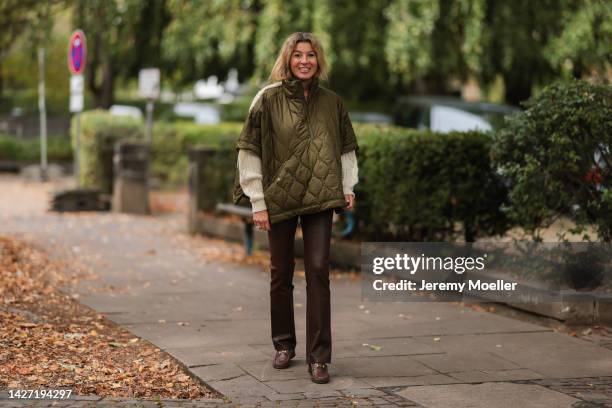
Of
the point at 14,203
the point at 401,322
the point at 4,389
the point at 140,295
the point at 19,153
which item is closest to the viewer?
the point at 4,389

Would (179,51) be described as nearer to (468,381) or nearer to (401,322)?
(401,322)

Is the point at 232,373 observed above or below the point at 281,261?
below

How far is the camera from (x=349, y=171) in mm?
6496

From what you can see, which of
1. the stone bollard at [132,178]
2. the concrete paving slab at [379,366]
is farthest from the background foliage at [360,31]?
the concrete paving slab at [379,366]

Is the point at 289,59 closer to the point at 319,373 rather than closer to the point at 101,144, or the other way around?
the point at 319,373

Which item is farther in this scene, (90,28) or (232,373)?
(90,28)

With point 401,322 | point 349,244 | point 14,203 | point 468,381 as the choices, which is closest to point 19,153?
point 14,203

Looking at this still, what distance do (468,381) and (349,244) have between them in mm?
4544

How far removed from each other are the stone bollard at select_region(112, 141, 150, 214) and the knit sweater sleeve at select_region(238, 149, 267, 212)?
424 inches

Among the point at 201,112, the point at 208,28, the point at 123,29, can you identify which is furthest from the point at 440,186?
the point at 201,112

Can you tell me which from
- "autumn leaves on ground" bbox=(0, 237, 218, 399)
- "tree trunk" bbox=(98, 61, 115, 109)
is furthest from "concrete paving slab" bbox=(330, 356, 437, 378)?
"tree trunk" bbox=(98, 61, 115, 109)

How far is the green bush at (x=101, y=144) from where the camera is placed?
59.4 ft

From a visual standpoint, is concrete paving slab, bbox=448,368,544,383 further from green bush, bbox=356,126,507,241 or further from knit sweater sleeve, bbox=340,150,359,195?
green bush, bbox=356,126,507,241

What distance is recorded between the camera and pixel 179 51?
22.8 metres
